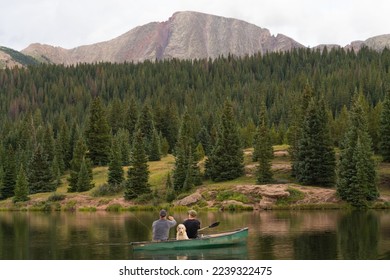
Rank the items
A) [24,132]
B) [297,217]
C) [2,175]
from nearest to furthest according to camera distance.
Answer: [297,217] < [2,175] < [24,132]

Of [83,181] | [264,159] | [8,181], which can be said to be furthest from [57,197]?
[264,159]

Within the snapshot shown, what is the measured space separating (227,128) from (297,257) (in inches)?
2638

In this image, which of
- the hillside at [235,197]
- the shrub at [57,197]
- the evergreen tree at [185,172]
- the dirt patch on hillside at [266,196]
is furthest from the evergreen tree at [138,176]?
the shrub at [57,197]

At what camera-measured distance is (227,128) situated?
9925 centimetres

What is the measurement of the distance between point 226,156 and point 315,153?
52.4ft

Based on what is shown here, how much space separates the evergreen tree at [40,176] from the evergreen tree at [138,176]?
24503 millimetres

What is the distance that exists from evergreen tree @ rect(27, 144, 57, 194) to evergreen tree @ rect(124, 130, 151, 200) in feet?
80.4

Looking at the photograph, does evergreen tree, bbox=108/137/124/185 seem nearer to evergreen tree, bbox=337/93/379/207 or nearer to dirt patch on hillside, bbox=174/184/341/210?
dirt patch on hillside, bbox=174/184/341/210

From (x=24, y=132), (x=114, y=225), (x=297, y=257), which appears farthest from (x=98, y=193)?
(x=24, y=132)

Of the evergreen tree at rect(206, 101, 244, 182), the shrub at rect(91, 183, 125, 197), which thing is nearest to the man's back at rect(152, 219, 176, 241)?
the evergreen tree at rect(206, 101, 244, 182)

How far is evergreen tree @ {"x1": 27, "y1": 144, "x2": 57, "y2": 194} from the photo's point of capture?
113375 millimetres

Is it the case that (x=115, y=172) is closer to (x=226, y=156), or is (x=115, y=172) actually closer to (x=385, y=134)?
(x=226, y=156)
